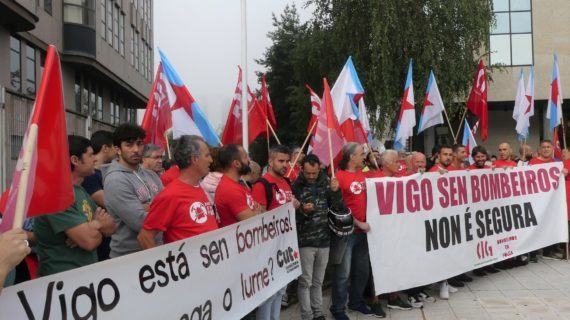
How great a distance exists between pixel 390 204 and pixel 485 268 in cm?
263

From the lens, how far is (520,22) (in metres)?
28.9

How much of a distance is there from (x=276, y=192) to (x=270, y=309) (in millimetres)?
1069

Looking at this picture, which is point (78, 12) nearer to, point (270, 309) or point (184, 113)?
point (184, 113)

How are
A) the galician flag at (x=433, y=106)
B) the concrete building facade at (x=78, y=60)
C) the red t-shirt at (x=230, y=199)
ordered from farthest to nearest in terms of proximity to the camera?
the galician flag at (x=433, y=106) → the concrete building facade at (x=78, y=60) → the red t-shirt at (x=230, y=199)

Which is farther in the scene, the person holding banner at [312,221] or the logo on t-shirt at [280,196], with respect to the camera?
the person holding banner at [312,221]

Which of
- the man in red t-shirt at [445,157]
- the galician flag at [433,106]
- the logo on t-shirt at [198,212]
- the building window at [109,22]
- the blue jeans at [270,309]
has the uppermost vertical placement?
the building window at [109,22]

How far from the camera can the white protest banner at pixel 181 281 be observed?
8.15 ft

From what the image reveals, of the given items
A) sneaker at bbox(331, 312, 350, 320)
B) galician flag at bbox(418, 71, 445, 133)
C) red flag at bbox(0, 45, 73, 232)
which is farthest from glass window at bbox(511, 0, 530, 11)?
red flag at bbox(0, 45, 73, 232)

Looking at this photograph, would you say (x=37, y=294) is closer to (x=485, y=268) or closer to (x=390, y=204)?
(x=390, y=204)

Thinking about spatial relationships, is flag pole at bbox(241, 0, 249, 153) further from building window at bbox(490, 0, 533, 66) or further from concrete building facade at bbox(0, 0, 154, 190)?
building window at bbox(490, 0, 533, 66)

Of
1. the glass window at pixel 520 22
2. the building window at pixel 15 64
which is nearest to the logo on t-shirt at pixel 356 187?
the building window at pixel 15 64

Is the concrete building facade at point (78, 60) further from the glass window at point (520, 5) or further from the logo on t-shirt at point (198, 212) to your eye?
the glass window at point (520, 5)

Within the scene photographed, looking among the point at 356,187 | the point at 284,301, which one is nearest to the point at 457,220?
the point at 356,187

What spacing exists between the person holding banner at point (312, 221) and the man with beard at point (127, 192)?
1589 millimetres
